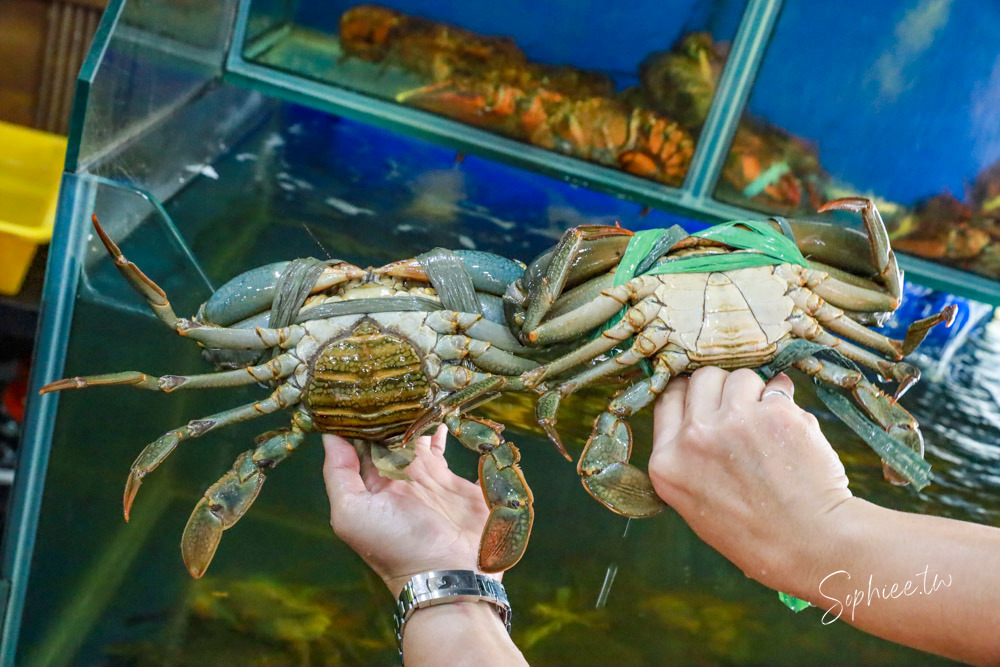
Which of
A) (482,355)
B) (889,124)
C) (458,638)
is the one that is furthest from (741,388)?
(889,124)

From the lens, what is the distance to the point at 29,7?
157 inches

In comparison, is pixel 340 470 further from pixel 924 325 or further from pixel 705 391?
pixel 924 325

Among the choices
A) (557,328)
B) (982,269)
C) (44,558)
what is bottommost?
(44,558)

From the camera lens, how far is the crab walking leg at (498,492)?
1.66 meters

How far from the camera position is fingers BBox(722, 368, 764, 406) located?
1474 mm

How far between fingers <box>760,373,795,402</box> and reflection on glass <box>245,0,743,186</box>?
82.9 inches

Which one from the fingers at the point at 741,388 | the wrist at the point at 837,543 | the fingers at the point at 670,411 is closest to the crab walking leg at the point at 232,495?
the fingers at the point at 670,411

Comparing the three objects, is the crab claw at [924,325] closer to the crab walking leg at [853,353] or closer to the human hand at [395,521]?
the crab walking leg at [853,353]

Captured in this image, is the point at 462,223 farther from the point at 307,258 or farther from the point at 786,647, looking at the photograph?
the point at 786,647

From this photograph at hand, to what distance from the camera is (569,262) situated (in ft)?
5.96

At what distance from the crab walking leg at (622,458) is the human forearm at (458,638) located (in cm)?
35

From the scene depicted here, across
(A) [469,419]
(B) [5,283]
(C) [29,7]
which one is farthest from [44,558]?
(C) [29,7]

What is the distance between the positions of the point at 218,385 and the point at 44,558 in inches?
42.5

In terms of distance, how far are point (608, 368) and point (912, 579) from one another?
76 centimetres
